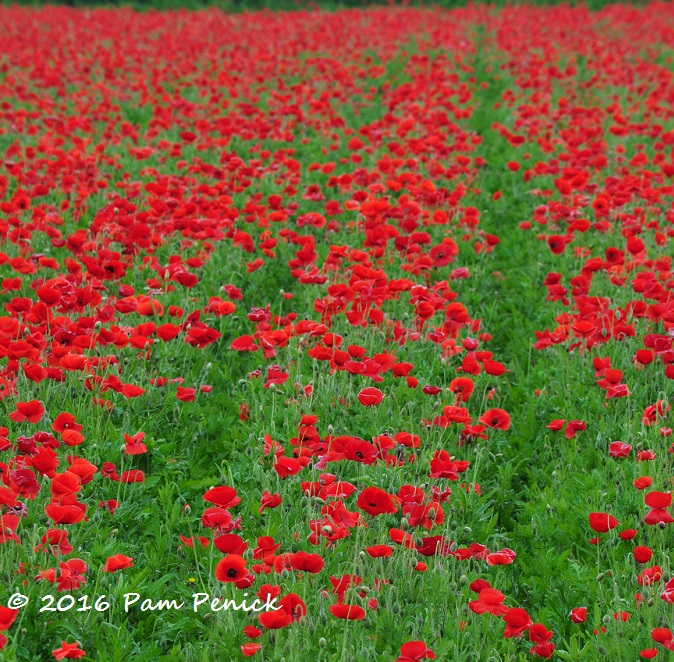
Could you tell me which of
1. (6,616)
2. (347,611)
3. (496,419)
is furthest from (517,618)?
(6,616)

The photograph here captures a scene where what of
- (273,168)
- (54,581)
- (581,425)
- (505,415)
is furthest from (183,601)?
(273,168)

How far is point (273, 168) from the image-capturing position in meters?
8.48

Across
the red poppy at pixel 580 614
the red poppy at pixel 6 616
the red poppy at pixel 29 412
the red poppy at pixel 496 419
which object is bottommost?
the red poppy at pixel 580 614

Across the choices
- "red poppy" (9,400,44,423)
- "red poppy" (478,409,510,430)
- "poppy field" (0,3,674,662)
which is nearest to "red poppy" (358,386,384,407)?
"poppy field" (0,3,674,662)

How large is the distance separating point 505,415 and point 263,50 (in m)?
12.8

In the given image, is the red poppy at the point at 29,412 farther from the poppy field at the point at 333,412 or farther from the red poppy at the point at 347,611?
the red poppy at the point at 347,611

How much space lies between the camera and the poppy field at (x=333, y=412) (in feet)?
10.7

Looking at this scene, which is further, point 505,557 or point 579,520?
point 579,520

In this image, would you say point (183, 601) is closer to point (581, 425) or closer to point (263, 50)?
point (581, 425)

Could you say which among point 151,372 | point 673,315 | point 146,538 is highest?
point 673,315

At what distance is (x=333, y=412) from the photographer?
476 cm

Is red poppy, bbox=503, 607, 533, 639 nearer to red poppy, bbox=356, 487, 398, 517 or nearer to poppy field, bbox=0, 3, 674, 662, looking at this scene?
poppy field, bbox=0, 3, 674, 662

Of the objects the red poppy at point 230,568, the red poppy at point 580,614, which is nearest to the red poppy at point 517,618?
the red poppy at point 580,614

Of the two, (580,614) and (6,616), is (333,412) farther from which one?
(6,616)
